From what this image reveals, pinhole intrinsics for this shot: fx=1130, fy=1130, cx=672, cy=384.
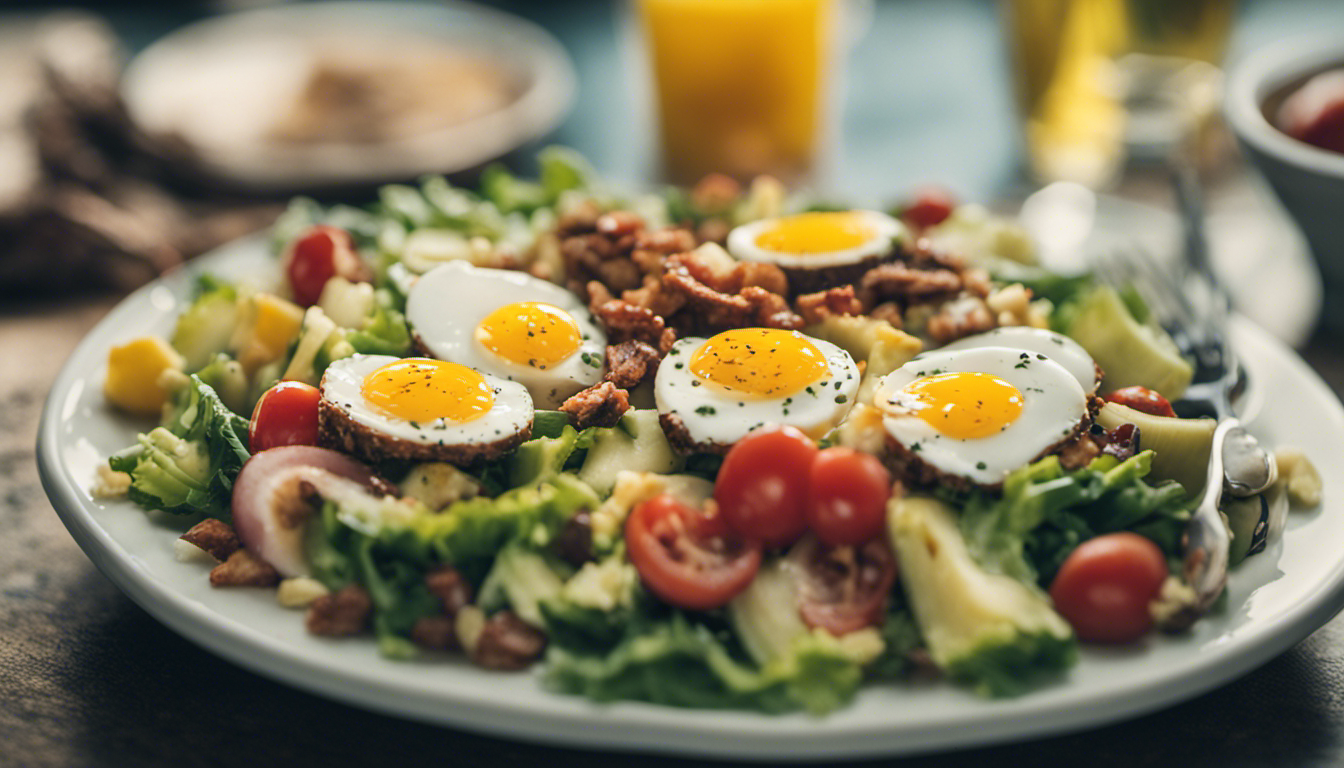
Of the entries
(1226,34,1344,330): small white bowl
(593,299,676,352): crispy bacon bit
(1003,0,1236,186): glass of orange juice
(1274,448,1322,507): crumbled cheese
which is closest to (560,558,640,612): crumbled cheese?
(593,299,676,352): crispy bacon bit

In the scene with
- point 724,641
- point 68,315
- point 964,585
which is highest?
point 964,585

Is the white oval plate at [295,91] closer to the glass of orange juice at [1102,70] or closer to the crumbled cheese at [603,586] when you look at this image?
the glass of orange juice at [1102,70]

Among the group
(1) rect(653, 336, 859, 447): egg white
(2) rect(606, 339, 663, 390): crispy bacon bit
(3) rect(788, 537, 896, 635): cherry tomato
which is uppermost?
(1) rect(653, 336, 859, 447): egg white

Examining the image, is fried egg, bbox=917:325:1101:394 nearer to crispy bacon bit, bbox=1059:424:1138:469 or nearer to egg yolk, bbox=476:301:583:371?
crispy bacon bit, bbox=1059:424:1138:469

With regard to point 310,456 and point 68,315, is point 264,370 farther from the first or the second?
point 68,315

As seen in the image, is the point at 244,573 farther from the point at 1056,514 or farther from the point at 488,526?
the point at 1056,514

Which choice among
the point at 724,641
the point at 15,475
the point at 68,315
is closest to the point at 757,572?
the point at 724,641

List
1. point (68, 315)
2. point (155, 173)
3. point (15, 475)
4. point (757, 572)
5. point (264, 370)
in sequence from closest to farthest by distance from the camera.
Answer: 1. point (757, 572)
2. point (264, 370)
3. point (15, 475)
4. point (68, 315)
5. point (155, 173)
